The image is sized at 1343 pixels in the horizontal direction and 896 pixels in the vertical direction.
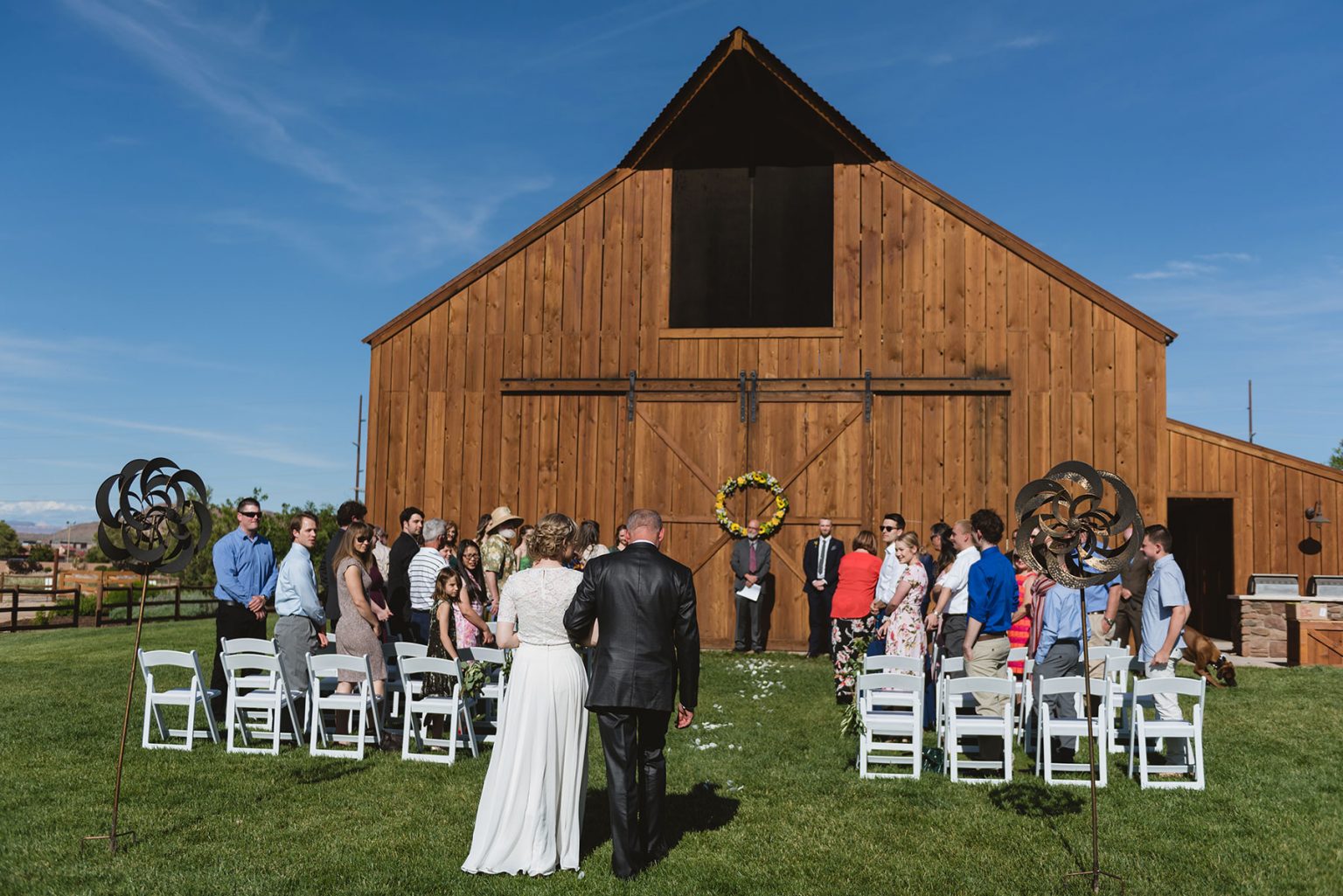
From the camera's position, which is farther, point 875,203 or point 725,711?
point 875,203

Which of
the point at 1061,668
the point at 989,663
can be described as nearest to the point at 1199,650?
the point at 1061,668

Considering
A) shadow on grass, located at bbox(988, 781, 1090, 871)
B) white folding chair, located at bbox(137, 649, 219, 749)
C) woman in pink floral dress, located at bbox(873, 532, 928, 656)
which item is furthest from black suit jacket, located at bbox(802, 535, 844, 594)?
white folding chair, located at bbox(137, 649, 219, 749)

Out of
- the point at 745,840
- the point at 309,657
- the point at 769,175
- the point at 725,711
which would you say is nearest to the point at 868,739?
the point at 745,840

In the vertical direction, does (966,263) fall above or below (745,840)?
above

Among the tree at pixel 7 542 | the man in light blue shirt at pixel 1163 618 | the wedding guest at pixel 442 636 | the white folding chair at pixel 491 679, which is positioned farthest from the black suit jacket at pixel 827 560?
the tree at pixel 7 542

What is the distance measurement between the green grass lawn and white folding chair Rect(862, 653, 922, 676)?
663mm

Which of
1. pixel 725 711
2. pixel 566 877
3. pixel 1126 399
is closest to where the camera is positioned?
pixel 566 877

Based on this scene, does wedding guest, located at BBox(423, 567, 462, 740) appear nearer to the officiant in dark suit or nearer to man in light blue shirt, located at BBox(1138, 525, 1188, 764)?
man in light blue shirt, located at BBox(1138, 525, 1188, 764)

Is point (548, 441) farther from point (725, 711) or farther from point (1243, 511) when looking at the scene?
point (1243, 511)

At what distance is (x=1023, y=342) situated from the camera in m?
14.6

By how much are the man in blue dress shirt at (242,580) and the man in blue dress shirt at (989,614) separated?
18.9 ft

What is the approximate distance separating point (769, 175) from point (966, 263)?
304 centimetres

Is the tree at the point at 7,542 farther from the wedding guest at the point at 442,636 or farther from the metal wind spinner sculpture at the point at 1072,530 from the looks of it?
the metal wind spinner sculpture at the point at 1072,530

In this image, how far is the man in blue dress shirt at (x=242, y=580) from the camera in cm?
916
